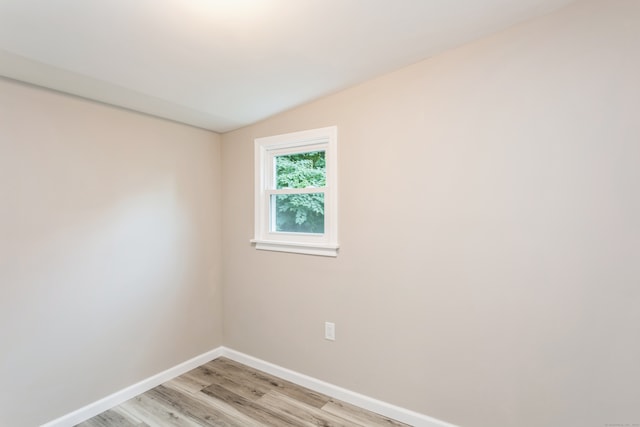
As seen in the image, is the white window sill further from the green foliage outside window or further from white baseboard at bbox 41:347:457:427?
white baseboard at bbox 41:347:457:427

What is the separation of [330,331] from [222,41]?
1930mm

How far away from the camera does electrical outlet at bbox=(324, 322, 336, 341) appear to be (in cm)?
227

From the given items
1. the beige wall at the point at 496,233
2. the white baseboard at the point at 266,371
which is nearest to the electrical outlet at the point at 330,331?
the beige wall at the point at 496,233

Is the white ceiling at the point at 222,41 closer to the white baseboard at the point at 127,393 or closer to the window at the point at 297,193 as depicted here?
the window at the point at 297,193

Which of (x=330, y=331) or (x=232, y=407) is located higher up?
(x=330, y=331)

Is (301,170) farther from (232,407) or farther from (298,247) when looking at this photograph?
(232,407)

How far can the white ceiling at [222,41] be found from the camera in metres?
1.33

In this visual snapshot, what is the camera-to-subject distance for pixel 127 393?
2205mm

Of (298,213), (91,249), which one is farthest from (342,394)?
(91,249)

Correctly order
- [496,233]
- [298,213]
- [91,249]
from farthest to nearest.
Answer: [298,213] → [91,249] → [496,233]

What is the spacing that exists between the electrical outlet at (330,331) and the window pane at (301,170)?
1018 millimetres

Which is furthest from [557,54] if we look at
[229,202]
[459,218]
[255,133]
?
[229,202]

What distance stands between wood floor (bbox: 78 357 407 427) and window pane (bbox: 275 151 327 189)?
154 cm

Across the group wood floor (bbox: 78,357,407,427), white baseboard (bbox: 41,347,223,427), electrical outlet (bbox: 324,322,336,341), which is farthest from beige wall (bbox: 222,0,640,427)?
white baseboard (bbox: 41,347,223,427)
